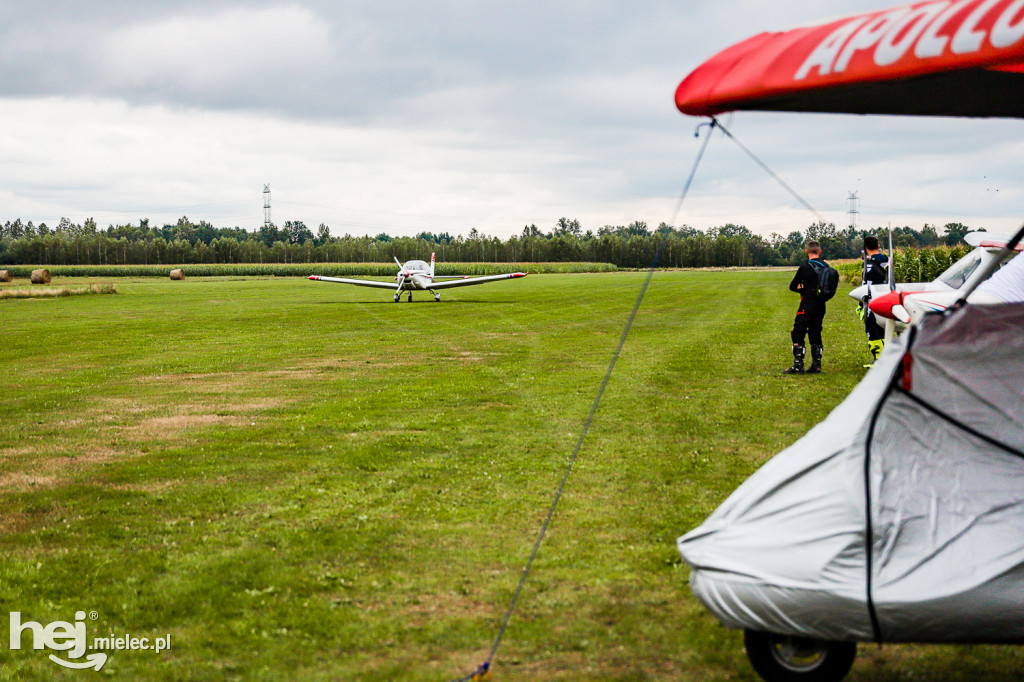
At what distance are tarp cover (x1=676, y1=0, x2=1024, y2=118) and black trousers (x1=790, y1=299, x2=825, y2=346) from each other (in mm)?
9544

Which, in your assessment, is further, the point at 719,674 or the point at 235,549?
the point at 235,549

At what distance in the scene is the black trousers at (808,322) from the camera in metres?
14.2

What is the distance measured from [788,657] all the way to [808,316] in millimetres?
10936

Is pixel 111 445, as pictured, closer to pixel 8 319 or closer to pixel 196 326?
pixel 196 326

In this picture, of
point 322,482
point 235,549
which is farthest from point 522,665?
point 322,482

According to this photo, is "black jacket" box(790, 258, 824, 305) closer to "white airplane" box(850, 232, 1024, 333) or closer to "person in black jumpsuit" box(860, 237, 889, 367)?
"white airplane" box(850, 232, 1024, 333)

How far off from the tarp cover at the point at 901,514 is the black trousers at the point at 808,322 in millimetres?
10297

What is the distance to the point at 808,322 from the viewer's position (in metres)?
14.3

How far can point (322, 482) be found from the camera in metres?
7.95

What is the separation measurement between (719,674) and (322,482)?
4.57m

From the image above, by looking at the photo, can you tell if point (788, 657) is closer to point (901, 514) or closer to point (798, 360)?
point (901, 514)

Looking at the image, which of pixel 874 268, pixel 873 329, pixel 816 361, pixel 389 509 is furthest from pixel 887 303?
pixel 389 509

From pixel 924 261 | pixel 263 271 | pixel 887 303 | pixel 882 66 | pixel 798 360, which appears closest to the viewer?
pixel 882 66

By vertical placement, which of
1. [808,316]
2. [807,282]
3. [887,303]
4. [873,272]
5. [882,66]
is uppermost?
[882,66]
